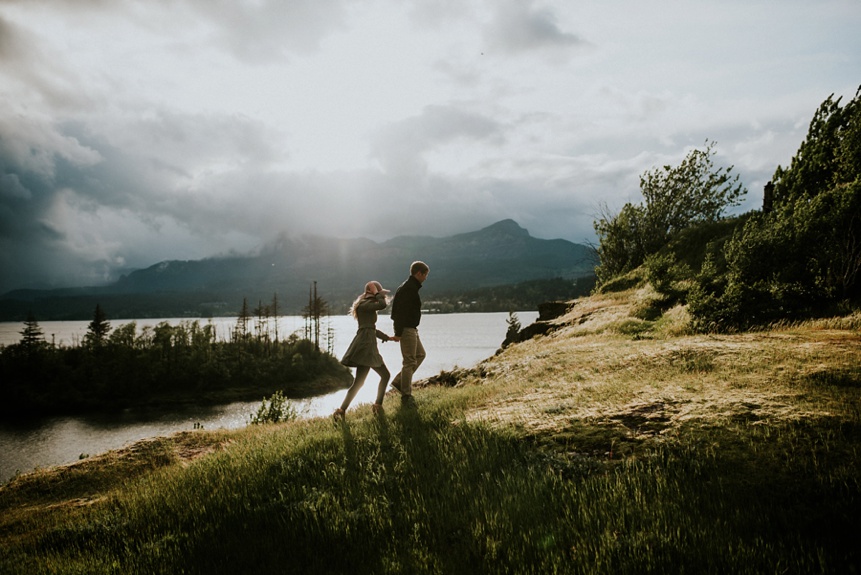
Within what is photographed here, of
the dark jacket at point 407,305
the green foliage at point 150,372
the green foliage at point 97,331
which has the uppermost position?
the dark jacket at point 407,305

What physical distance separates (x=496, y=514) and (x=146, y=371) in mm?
116285

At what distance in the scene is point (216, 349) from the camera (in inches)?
4471

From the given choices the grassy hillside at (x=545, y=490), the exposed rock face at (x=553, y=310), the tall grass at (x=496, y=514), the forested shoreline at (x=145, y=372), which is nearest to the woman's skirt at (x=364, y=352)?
the grassy hillside at (x=545, y=490)

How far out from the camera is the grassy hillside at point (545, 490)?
3.79 m

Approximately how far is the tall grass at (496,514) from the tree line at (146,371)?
97.0 metres

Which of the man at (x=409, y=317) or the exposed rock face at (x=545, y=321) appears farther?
the exposed rock face at (x=545, y=321)

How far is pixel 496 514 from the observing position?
446cm

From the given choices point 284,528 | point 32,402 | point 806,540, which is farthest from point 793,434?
point 32,402

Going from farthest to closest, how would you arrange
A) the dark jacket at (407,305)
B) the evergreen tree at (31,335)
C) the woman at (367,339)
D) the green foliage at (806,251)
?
the evergreen tree at (31,335)
the green foliage at (806,251)
the dark jacket at (407,305)
the woman at (367,339)

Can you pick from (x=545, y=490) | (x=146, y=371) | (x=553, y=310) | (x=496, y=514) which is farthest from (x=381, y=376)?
(x=146, y=371)

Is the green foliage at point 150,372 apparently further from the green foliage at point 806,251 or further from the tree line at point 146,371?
the green foliage at point 806,251

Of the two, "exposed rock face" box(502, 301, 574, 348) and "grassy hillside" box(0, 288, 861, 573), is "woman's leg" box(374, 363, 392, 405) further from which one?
"exposed rock face" box(502, 301, 574, 348)

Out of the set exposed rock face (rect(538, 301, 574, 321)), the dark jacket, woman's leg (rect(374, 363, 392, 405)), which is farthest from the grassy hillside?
exposed rock face (rect(538, 301, 574, 321))

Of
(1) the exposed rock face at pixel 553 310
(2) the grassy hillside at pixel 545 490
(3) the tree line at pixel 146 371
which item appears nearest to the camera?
(2) the grassy hillside at pixel 545 490
